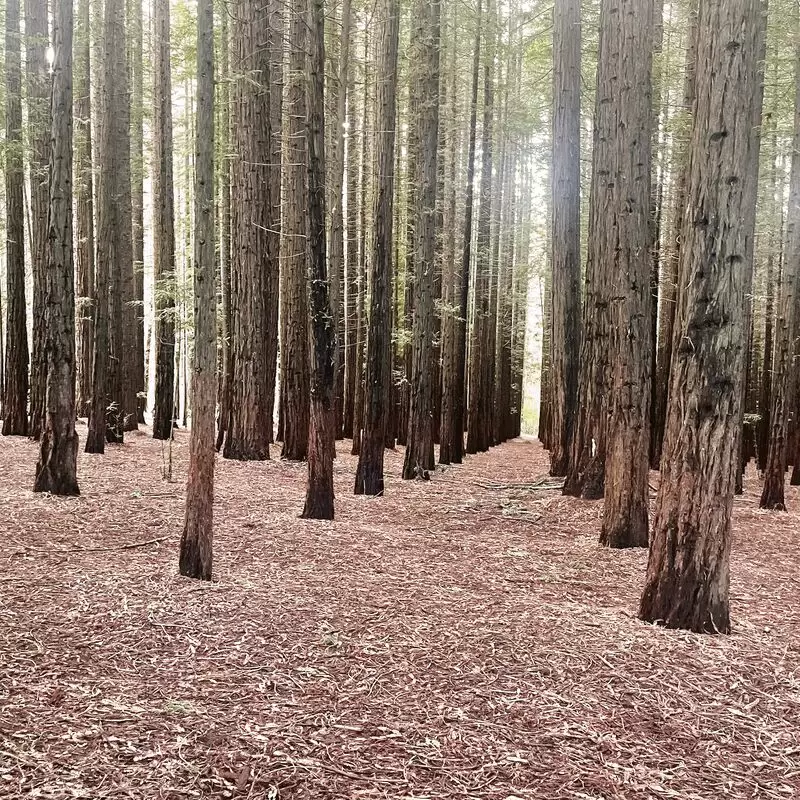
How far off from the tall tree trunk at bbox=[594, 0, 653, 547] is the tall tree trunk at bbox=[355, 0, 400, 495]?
3.19 meters

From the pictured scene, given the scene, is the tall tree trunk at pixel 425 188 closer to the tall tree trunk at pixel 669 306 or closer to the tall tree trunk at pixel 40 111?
the tall tree trunk at pixel 669 306

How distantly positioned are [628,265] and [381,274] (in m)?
3.72

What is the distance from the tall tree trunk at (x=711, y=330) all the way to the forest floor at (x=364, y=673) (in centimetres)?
51

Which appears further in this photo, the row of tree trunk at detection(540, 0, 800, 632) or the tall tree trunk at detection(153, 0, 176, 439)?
the tall tree trunk at detection(153, 0, 176, 439)

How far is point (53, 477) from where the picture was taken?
7918 mm

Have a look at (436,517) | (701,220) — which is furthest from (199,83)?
(436,517)

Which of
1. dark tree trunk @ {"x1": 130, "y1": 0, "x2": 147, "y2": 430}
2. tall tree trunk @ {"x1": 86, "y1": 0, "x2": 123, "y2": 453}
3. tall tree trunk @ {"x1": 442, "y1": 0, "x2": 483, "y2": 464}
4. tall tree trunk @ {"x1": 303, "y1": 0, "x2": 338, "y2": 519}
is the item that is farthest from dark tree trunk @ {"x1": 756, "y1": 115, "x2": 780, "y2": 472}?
tall tree trunk @ {"x1": 86, "y1": 0, "x2": 123, "y2": 453}

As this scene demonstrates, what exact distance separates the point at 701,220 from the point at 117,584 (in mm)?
4908

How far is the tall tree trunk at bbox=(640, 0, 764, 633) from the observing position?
4.61m

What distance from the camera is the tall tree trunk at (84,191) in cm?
1320

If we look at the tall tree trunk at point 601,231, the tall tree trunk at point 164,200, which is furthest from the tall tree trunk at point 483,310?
the tall tree trunk at point 601,231

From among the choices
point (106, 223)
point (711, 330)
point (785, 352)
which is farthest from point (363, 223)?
point (711, 330)

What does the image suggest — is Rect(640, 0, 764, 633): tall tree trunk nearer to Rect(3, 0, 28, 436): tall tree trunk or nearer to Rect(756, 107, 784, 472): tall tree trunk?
Rect(3, 0, 28, 436): tall tree trunk

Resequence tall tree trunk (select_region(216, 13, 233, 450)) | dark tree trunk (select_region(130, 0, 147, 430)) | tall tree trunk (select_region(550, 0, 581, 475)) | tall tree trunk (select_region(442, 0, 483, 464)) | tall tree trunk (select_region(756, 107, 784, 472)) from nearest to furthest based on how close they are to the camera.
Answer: tall tree trunk (select_region(550, 0, 581, 475))
tall tree trunk (select_region(216, 13, 233, 450))
tall tree trunk (select_region(442, 0, 483, 464))
dark tree trunk (select_region(130, 0, 147, 430))
tall tree trunk (select_region(756, 107, 784, 472))
